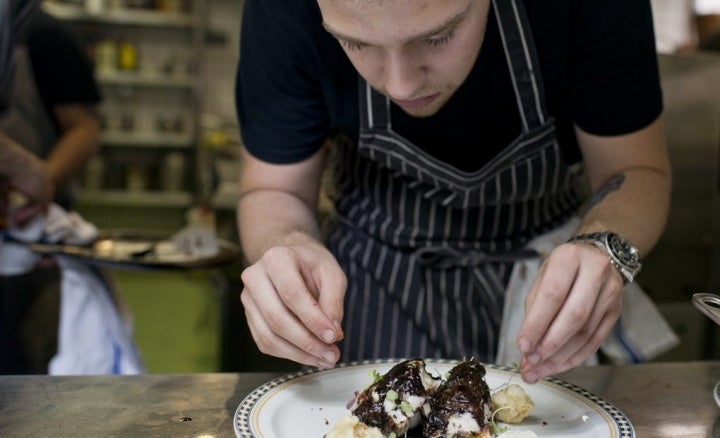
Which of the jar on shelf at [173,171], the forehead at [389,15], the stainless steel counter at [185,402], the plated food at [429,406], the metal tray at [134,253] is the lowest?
the jar on shelf at [173,171]

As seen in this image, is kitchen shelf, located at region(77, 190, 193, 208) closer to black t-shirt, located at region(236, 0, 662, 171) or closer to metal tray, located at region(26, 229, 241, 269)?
metal tray, located at region(26, 229, 241, 269)

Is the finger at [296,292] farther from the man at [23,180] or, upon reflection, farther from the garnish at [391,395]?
the man at [23,180]

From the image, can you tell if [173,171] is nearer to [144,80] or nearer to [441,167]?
[144,80]

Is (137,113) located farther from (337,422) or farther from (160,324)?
(337,422)

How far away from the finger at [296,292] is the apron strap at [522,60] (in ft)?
1.79

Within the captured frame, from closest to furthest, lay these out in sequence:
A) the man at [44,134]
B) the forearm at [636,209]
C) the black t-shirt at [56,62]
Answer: the forearm at [636,209]
the man at [44,134]
the black t-shirt at [56,62]

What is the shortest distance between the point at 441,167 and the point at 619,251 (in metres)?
0.41

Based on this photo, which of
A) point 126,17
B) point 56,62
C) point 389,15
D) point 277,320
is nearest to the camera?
point 389,15

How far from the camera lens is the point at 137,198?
21.0ft

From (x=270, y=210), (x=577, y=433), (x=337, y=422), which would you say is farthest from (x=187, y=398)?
(x=577, y=433)

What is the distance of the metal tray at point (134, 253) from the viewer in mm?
2342

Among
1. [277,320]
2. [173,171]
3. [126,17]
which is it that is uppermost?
[126,17]

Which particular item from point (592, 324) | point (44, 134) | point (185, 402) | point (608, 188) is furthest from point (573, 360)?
point (44, 134)

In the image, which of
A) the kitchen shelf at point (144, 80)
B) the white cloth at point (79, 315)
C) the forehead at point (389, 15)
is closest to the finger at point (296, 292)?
the forehead at point (389, 15)
